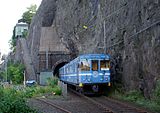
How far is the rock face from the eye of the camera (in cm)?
1975

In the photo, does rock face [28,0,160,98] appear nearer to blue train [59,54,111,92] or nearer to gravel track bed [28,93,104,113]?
blue train [59,54,111,92]

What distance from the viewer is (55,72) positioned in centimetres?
5591

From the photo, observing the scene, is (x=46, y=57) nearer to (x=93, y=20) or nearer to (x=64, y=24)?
(x=64, y=24)

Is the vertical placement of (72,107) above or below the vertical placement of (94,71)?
below

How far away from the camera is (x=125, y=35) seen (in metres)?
25.2

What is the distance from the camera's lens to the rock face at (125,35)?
64.8 ft

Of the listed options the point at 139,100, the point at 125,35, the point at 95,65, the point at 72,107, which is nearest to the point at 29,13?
the point at 125,35

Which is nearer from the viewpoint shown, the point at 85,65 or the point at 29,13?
the point at 85,65

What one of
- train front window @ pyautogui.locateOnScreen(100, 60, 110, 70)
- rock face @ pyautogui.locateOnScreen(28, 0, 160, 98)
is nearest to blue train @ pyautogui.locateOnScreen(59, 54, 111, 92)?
train front window @ pyautogui.locateOnScreen(100, 60, 110, 70)

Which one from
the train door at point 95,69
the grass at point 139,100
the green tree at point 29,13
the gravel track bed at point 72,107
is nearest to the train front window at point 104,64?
the train door at point 95,69

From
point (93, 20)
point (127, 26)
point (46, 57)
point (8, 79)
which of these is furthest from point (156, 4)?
point (8, 79)

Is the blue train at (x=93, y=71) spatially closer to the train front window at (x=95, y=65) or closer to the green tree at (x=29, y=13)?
the train front window at (x=95, y=65)

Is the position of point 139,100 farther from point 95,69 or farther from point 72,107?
point 95,69

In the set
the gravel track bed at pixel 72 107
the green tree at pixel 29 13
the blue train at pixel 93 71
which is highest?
the green tree at pixel 29 13
